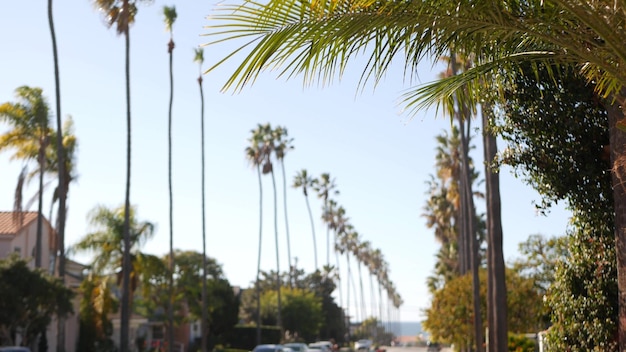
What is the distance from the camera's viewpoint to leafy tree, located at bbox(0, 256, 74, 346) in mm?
31859

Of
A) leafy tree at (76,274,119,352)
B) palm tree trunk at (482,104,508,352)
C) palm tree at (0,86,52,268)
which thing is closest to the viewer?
palm tree trunk at (482,104,508,352)

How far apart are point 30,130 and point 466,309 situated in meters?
21.7

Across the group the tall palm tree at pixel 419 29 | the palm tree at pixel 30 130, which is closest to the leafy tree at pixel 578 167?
the tall palm tree at pixel 419 29

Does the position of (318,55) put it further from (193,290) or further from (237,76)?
(193,290)

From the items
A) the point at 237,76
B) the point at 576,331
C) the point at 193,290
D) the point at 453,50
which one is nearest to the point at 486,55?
the point at 453,50

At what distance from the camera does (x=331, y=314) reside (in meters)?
109

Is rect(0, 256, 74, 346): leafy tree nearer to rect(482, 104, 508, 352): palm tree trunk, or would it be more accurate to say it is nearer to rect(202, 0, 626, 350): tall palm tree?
rect(482, 104, 508, 352): palm tree trunk

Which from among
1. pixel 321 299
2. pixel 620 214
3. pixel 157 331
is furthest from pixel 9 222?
pixel 321 299

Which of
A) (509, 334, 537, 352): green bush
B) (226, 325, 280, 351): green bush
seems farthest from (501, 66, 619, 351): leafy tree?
(226, 325, 280, 351): green bush

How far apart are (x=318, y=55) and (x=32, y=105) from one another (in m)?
36.6

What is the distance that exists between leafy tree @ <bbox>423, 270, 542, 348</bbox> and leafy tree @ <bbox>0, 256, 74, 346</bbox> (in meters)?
15.3

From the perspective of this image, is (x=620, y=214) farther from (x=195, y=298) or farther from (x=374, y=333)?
(x=374, y=333)

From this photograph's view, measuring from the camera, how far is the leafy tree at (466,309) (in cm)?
3466

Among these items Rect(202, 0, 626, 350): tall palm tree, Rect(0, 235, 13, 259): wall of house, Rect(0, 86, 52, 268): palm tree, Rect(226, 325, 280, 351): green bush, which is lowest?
Rect(226, 325, 280, 351): green bush
